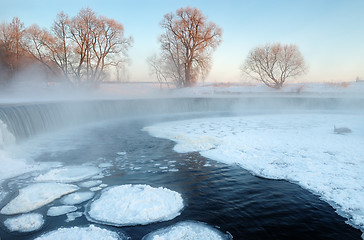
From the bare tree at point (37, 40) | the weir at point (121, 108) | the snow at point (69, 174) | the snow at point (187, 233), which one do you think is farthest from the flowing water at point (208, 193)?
the bare tree at point (37, 40)

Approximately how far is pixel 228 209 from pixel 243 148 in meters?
3.48

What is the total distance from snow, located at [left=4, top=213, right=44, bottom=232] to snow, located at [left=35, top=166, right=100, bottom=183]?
50.9 inches

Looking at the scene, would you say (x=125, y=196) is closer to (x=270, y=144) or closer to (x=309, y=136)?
(x=270, y=144)

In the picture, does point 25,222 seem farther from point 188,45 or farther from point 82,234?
point 188,45

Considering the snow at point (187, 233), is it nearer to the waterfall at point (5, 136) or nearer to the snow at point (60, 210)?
the snow at point (60, 210)

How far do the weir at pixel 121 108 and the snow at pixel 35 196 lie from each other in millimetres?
4703

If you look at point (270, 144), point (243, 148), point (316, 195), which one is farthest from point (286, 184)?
point (270, 144)

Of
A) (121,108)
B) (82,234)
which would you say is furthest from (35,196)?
(121,108)

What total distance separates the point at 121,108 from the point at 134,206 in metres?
13.5

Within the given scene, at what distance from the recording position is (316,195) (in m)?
3.97

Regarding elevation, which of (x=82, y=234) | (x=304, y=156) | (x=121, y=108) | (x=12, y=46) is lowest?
(x=304, y=156)

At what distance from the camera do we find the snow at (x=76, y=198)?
3686mm

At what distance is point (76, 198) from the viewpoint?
3789 millimetres

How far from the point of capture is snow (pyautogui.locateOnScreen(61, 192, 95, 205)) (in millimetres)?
3686
